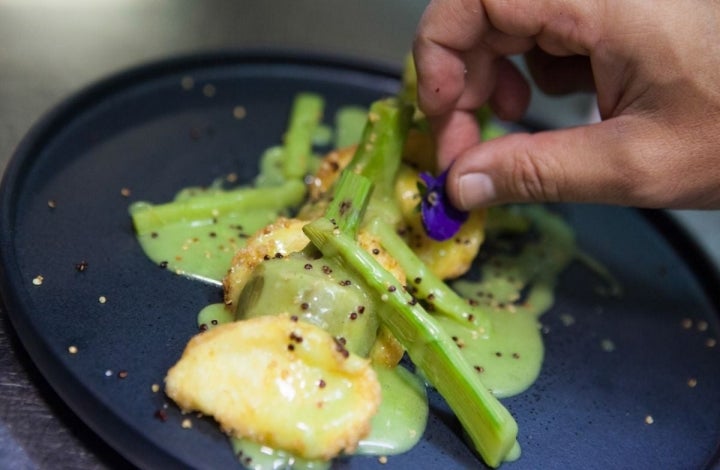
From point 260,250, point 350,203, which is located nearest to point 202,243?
point 260,250

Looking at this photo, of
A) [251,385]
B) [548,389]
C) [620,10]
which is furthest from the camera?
[548,389]

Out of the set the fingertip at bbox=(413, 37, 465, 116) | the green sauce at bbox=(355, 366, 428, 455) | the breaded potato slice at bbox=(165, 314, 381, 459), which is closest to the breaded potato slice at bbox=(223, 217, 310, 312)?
the breaded potato slice at bbox=(165, 314, 381, 459)

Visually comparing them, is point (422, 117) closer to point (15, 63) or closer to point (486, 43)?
point (486, 43)

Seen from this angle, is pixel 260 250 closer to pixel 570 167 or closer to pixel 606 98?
pixel 570 167

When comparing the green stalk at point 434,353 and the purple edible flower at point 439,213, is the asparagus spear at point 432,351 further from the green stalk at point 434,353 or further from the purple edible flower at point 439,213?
the purple edible flower at point 439,213

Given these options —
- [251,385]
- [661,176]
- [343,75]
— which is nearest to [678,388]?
[661,176]

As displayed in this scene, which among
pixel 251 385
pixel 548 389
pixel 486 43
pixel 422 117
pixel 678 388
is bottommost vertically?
pixel 678 388
